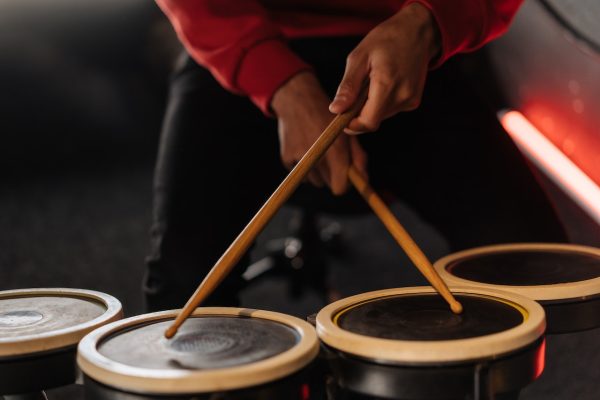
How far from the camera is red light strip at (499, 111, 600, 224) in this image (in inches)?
53.3

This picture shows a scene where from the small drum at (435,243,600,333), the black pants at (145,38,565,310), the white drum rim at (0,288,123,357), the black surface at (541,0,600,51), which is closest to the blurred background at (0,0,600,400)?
the black surface at (541,0,600,51)

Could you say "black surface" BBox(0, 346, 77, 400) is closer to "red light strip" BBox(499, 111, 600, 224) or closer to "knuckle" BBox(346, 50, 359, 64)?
"knuckle" BBox(346, 50, 359, 64)

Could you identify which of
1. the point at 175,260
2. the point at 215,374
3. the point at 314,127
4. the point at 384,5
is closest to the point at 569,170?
the point at 384,5

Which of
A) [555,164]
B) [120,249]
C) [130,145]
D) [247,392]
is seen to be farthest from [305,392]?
[130,145]

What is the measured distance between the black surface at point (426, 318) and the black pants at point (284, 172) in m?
0.31

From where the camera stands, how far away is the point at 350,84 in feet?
2.54

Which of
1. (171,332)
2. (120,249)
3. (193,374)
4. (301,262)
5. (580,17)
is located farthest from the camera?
(120,249)

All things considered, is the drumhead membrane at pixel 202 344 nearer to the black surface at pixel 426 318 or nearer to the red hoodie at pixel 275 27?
the black surface at pixel 426 318

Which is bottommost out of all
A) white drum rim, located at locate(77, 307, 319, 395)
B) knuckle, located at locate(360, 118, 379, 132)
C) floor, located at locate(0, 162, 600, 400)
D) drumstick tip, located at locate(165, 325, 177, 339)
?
floor, located at locate(0, 162, 600, 400)

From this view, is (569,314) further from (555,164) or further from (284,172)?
(555,164)

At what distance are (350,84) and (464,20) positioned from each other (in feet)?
0.69

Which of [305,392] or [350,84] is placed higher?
[350,84]

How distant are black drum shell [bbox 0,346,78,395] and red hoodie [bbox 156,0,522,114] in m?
0.44

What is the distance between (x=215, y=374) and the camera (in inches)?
21.0
